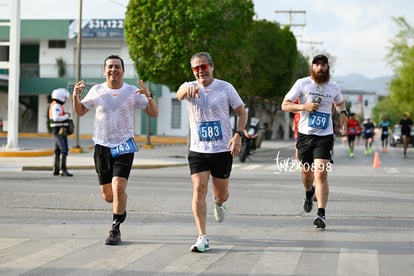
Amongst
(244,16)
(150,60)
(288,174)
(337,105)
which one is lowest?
(288,174)

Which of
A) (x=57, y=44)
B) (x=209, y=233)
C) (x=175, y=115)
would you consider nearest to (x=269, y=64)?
(x=175, y=115)

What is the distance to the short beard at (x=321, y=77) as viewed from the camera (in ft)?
29.3

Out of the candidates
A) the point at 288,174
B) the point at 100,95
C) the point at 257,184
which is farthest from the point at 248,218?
the point at 288,174

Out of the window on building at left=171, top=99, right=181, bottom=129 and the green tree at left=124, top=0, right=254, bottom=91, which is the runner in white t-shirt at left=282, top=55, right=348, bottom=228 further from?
the window on building at left=171, top=99, right=181, bottom=129

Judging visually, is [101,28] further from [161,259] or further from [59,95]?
[161,259]

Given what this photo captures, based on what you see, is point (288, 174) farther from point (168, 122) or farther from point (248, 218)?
point (168, 122)

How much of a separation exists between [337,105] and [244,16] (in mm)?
17996

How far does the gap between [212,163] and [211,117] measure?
18.7 inches

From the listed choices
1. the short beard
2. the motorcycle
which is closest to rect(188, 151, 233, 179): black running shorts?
the short beard

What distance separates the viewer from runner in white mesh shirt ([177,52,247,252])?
746cm

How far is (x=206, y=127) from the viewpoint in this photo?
7.52 m

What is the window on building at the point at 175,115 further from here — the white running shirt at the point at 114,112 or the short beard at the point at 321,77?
the white running shirt at the point at 114,112

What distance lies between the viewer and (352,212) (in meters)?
10.4

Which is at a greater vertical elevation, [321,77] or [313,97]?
[321,77]
